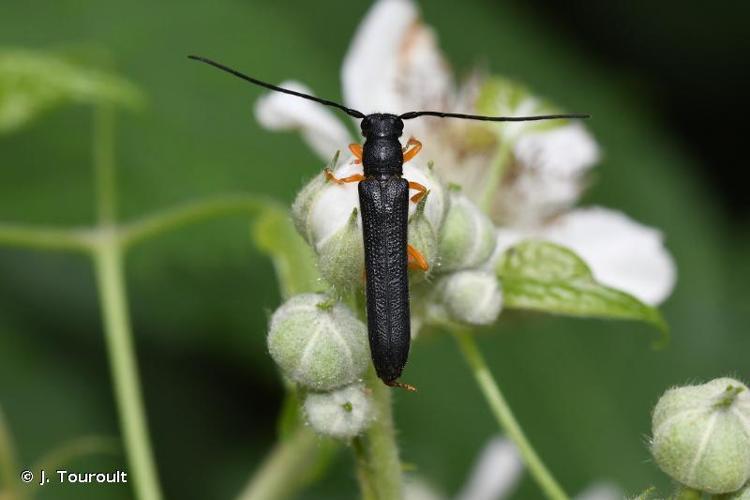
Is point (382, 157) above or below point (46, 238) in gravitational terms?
below

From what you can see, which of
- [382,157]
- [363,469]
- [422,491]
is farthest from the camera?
[422,491]

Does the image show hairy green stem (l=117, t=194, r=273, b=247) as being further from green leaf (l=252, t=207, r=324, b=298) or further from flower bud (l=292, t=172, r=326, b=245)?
flower bud (l=292, t=172, r=326, b=245)

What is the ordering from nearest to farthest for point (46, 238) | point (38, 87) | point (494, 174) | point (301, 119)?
point (301, 119) < point (494, 174) < point (46, 238) < point (38, 87)

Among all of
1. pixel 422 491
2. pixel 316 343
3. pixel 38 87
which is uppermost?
pixel 38 87

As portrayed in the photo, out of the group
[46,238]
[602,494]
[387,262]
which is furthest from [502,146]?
[602,494]

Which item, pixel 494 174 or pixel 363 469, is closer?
pixel 363 469

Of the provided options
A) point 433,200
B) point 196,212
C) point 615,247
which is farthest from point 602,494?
point 433,200

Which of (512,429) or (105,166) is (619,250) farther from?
(105,166)

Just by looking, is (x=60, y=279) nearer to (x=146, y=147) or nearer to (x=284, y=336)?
(x=146, y=147)
